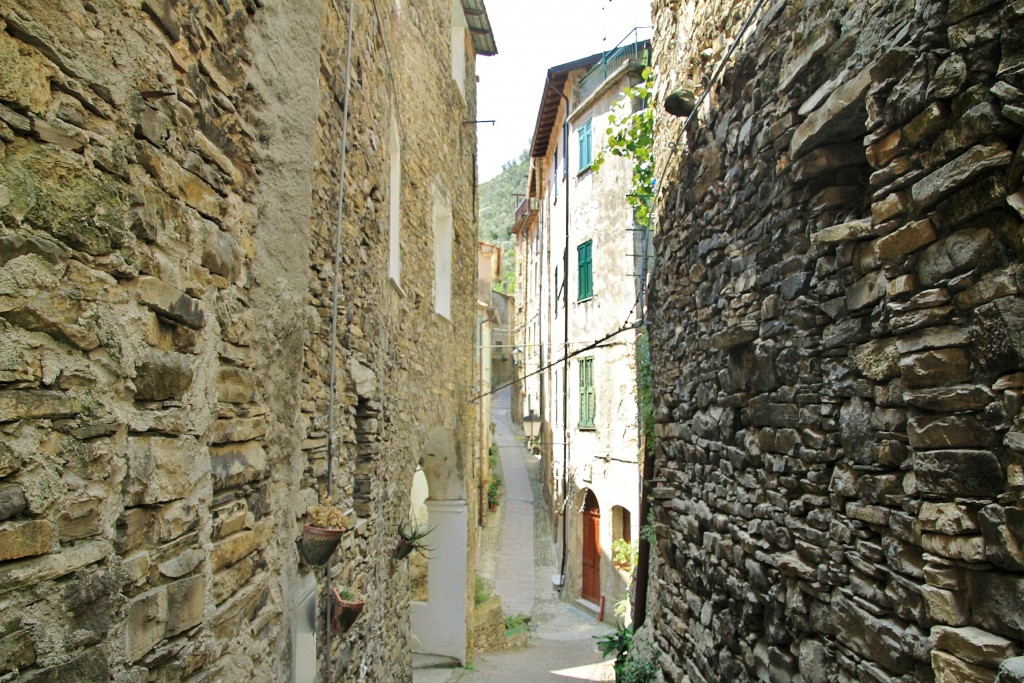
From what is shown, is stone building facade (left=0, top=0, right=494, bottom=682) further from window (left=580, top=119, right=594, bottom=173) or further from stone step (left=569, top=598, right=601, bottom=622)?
window (left=580, top=119, right=594, bottom=173)

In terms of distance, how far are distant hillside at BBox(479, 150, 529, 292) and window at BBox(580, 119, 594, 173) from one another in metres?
28.0

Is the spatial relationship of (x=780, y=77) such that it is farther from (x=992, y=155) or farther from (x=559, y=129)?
(x=559, y=129)

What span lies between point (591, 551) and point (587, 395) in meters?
3.28

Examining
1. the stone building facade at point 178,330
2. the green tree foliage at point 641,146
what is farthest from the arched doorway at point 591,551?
the stone building facade at point 178,330

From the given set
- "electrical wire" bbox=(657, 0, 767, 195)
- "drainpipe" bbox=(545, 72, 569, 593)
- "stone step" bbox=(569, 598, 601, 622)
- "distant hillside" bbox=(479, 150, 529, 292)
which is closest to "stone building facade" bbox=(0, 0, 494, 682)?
"electrical wire" bbox=(657, 0, 767, 195)

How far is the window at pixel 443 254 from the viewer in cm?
886

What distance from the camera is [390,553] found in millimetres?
6207

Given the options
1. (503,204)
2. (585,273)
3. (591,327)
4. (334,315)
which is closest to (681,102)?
→ (334,315)

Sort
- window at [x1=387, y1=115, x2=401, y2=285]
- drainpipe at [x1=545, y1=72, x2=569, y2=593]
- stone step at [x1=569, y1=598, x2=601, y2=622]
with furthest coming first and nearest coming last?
drainpipe at [x1=545, y1=72, x2=569, y2=593]
stone step at [x1=569, y1=598, x2=601, y2=622]
window at [x1=387, y1=115, x2=401, y2=285]

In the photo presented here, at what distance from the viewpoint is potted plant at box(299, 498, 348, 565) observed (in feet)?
11.2

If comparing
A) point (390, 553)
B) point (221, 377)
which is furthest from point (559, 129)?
point (221, 377)

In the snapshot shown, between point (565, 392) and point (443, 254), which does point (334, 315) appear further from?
point (565, 392)

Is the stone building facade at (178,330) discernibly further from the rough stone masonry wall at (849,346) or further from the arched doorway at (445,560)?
the arched doorway at (445,560)

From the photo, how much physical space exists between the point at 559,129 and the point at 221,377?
55.7 ft
